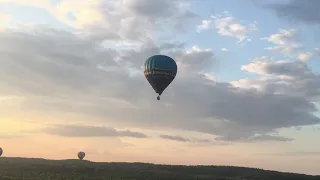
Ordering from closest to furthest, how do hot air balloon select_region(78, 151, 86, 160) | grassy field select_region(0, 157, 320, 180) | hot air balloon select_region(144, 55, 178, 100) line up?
1. hot air balloon select_region(144, 55, 178, 100)
2. grassy field select_region(0, 157, 320, 180)
3. hot air balloon select_region(78, 151, 86, 160)

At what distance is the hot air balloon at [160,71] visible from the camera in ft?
278

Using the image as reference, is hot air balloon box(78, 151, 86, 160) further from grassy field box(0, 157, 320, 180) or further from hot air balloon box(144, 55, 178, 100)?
hot air balloon box(144, 55, 178, 100)

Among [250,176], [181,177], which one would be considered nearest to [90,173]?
[181,177]

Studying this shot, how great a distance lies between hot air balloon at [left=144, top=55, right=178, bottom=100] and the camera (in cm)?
8481

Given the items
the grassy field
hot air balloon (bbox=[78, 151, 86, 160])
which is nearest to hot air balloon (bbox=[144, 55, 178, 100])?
the grassy field

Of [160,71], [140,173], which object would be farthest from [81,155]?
[160,71]

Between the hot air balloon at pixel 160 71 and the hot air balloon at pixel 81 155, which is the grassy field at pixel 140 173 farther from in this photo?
the hot air balloon at pixel 81 155

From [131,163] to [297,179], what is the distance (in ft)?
174

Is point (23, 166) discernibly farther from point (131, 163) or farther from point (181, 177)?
point (181, 177)

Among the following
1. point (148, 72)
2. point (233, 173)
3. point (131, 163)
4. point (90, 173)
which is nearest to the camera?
point (148, 72)

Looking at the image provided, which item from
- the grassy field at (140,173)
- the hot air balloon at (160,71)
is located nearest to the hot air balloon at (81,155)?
the grassy field at (140,173)

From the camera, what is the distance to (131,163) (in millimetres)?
137500

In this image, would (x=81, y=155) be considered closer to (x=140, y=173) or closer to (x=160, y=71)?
(x=140, y=173)

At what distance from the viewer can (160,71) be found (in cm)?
8481
